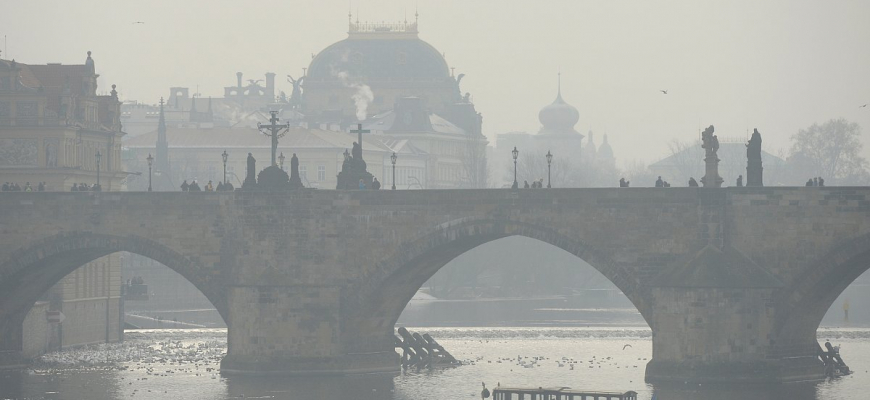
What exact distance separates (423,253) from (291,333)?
238 inches

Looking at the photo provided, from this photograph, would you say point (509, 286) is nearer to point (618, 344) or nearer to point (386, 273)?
point (618, 344)

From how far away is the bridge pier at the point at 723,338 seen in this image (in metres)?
80.5

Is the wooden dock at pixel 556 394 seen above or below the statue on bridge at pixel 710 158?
below

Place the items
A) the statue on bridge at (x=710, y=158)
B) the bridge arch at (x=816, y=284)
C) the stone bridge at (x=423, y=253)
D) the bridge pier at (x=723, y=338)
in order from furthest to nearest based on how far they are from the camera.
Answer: the statue on bridge at (x=710, y=158) < the stone bridge at (x=423, y=253) < the bridge pier at (x=723, y=338) < the bridge arch at (x=816, y=284)

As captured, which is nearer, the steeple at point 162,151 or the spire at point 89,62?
the spire at point 89,62

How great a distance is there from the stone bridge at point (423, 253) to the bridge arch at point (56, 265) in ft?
0.26

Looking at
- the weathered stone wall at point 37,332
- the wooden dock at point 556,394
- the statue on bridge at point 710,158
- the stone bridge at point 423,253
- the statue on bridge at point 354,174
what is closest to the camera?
the wooden dock at point 556,394

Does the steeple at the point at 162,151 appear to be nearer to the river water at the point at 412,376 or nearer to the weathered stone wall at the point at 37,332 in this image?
the river water at the point at 412,376

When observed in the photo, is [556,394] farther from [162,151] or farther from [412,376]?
[162,151]

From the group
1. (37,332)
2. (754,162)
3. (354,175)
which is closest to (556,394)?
(754,162)

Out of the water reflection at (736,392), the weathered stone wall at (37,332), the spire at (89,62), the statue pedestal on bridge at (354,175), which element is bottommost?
the water reflection at (736,392)

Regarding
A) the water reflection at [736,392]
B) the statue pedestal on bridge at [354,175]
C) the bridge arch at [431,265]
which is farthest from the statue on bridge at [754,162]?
the statue pedestal on bridge at [354,175]

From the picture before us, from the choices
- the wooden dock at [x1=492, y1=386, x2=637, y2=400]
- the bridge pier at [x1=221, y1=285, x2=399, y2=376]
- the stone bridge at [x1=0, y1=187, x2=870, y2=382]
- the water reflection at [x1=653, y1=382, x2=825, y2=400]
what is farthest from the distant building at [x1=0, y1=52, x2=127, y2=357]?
the water reflection at [x1=653, y1=382, x2=825, y2=400]

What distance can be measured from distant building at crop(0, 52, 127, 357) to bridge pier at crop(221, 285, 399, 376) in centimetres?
1499
